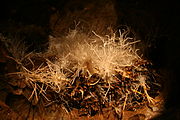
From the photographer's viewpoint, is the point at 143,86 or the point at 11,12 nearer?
the point at 143,86

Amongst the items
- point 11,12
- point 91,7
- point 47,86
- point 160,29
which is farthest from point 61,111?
point 11,12

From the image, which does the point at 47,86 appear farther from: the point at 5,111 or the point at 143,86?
the point at 143,86

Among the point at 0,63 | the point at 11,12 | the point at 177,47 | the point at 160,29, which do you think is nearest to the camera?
the point at 0,63

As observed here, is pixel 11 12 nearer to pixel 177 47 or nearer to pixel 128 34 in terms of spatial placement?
pixel 128 34

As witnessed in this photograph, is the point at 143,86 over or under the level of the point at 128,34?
under

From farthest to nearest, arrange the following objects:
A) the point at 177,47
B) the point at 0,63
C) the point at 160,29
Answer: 1. the point at 160,29
2. the point at 177,47
3. the point at 0,63

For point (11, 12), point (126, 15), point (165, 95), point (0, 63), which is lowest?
point (165, 95)
